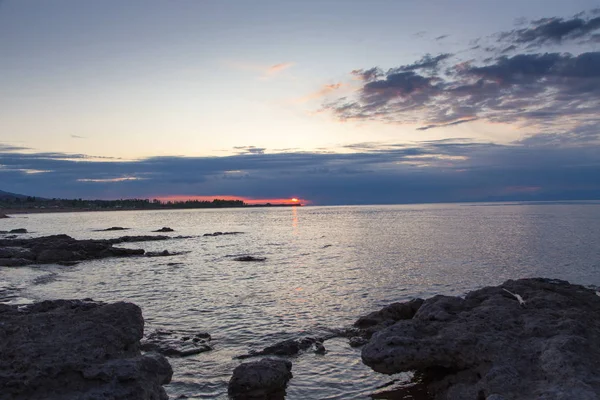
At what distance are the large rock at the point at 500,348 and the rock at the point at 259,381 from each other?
8.09ft

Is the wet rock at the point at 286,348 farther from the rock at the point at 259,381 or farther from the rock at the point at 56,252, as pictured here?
the rock at the point at 56,252

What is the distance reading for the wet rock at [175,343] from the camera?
48.9 feet

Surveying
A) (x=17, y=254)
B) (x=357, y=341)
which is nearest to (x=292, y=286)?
(x=357, y=341)

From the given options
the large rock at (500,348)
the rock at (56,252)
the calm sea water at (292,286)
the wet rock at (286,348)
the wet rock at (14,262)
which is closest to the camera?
the large rock at (500,348)

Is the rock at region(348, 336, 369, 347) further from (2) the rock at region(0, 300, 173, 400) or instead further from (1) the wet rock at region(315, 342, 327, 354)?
(2) the rock at region(0, 300, 173, 400)

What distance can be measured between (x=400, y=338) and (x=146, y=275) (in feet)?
87.8

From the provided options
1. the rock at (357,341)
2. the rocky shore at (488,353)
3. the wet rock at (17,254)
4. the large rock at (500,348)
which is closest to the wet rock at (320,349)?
the rocky shore at (488,353)

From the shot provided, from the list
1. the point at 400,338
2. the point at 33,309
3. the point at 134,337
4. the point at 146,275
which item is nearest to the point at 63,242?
the point at 146,275

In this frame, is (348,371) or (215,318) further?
(215,318)

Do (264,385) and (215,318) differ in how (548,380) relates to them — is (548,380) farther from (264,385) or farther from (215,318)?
(215,318)

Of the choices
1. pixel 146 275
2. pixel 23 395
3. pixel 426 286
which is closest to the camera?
pixel 23 395

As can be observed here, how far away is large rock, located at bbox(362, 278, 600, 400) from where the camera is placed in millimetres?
9008

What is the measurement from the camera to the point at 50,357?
30.4ft

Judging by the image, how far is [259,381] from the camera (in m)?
11.5
